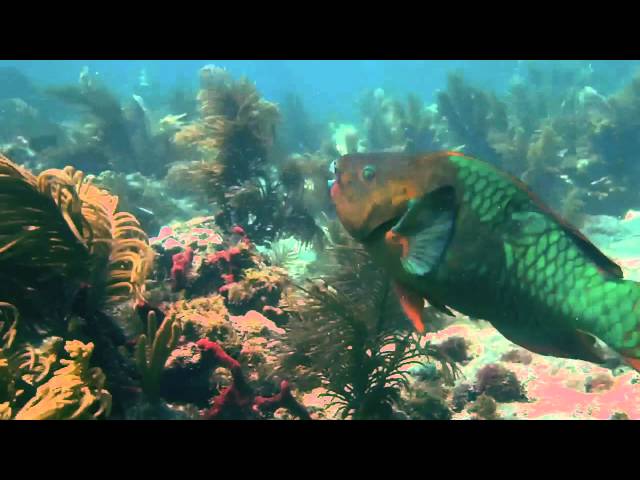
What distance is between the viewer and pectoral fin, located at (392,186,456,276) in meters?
2.34

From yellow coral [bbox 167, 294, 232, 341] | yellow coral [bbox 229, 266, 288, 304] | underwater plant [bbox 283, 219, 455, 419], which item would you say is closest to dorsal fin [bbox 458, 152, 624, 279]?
underwater plant [bbox 283, 219, 455, 419]

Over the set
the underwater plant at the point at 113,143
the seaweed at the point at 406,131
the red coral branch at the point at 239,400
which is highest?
the seaweed at the point at 406,131

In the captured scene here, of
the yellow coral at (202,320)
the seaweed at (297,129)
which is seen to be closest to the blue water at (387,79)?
the seaweed at (297,129)

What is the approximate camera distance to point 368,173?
2.67m

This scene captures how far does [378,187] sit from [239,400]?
192cm

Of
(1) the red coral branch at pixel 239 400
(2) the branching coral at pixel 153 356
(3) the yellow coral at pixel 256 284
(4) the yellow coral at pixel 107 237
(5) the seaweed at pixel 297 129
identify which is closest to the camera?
(2) the branching coral at pixel 153 356

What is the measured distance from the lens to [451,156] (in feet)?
8.48

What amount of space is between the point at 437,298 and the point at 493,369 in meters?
2.26

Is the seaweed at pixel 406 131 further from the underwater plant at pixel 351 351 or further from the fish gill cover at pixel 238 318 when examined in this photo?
the underwater plant at pixel 351 351

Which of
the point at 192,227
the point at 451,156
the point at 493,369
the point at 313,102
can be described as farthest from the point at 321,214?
the point at 313,102

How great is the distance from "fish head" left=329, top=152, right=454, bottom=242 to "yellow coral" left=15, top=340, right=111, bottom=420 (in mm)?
1839

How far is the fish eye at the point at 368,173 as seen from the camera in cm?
266

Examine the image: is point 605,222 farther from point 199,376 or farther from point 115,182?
point 115,182

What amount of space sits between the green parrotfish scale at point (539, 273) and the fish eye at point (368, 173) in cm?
47
